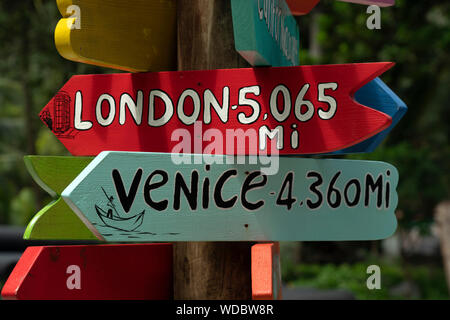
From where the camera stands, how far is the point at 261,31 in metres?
1.72

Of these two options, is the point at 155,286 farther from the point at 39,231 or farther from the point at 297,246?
the point at 297,246

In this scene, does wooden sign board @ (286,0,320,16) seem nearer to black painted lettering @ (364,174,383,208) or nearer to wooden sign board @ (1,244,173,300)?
black painted lettering @ (364,174,383,208)

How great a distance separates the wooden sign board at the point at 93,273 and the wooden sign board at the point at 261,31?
775mm

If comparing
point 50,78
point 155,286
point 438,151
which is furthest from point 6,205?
point 155,286

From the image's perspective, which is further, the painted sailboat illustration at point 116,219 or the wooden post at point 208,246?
the wooden post at point 208,246

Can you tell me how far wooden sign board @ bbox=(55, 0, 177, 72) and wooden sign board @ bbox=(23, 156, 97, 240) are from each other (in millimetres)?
327

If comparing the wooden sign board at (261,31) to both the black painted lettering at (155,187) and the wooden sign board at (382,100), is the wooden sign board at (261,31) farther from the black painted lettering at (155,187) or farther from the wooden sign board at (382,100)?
the black painted lettering at (155,187)

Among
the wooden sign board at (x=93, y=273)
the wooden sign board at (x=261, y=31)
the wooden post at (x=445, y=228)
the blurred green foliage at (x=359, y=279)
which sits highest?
the wooden sign board at (x=261, y=31)

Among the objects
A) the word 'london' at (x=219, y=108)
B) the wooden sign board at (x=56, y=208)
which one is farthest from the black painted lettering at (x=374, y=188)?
the wooden sign board at (x=56, y=208)

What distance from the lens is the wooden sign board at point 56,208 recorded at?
179cm

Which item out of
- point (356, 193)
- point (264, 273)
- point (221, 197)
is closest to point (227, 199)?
point (221, 197)

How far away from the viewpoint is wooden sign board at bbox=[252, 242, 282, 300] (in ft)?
5.54

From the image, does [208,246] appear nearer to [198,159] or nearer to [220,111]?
[198,159]

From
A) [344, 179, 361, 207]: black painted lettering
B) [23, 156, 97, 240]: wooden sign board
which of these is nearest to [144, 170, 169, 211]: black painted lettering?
[23, 156, 97, 240]: wooden sign board
